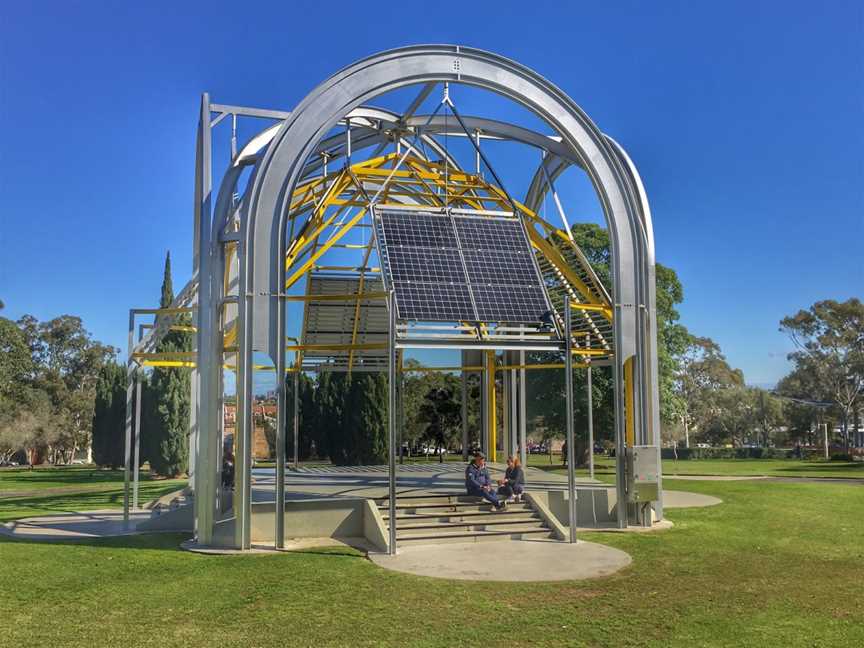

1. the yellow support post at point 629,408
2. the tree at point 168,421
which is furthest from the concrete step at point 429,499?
the tree at point 168,421

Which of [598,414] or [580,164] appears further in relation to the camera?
[598,414]

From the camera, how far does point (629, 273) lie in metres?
18.2

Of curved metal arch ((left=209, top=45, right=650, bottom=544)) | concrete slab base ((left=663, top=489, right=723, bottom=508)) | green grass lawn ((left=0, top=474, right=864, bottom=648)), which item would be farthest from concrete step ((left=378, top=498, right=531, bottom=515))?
concrete slab base ((left=663, top=489, right=723, bottom=508))

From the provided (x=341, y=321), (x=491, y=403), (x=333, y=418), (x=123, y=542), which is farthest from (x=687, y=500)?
(x=333, y=418)

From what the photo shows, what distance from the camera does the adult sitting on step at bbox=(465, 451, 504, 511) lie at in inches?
673

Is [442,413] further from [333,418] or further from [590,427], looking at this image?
[590,427]

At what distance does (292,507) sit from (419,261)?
5.94 m

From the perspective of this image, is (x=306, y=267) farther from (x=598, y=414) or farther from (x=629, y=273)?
(x=598, y=414)

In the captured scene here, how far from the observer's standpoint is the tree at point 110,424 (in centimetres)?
4922

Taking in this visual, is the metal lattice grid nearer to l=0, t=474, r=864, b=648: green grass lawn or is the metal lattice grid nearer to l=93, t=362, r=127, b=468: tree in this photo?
l=0, t=474, r=864, b=648: green grass lawn

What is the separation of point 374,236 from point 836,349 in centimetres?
5973

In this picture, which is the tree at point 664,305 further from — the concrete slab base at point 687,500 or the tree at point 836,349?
the tree at point 836,349

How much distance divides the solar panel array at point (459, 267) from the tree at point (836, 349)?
55.7 m

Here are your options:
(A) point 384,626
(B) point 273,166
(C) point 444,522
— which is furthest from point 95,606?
(B) point 273,166
